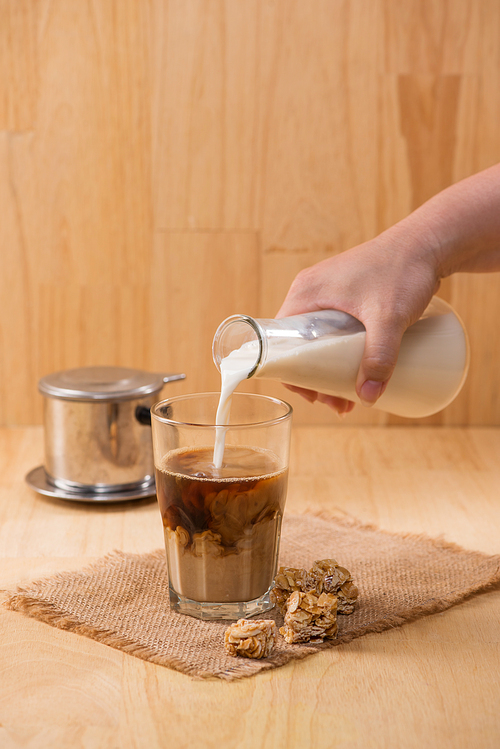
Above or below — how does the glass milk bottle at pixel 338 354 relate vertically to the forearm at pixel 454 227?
below

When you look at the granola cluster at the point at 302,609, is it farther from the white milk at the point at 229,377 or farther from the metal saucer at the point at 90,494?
the metal saucer at the point at 90,494

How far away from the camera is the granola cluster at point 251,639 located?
0.62m

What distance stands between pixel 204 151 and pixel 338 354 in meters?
0.67

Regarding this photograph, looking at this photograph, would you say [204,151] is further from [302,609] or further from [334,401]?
[302,609]

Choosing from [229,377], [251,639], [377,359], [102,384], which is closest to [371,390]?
[377,359]

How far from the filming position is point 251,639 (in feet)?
2.05

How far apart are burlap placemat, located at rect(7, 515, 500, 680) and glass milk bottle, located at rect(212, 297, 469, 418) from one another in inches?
6.4

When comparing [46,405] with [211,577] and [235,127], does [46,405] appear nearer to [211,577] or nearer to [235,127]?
[211,577]

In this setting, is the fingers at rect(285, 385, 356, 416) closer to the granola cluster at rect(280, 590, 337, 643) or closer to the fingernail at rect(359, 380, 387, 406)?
the fingernail at rect(359, 380, 387, 406)

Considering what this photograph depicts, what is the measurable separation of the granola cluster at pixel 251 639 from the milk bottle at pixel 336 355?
149 millimetres

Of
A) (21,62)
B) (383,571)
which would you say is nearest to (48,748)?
(383,571)

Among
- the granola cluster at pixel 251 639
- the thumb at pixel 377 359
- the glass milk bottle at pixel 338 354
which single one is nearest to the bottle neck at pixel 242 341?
the glass milk bottle at pixel 338 354

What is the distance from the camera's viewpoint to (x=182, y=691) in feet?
1.92

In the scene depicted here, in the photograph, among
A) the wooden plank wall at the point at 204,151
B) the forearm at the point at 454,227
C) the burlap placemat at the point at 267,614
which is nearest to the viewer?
the burlap placemat at the point at 267,614
